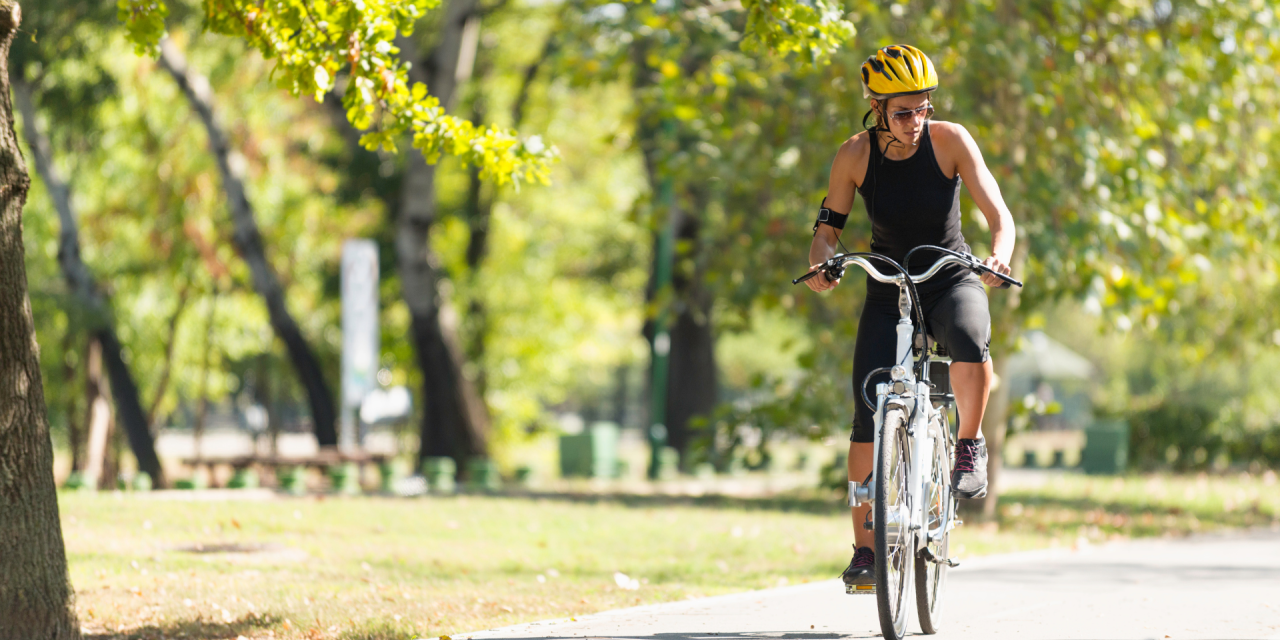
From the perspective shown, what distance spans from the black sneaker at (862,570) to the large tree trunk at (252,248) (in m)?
14.3

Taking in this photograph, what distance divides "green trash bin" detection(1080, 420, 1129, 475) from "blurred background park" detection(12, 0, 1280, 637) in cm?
5

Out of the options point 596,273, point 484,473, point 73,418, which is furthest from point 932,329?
point 596,273

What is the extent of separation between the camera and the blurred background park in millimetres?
9328

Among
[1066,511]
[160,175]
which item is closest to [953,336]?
[1066,511]

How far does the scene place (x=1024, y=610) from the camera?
6250mm

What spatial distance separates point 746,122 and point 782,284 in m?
1.54

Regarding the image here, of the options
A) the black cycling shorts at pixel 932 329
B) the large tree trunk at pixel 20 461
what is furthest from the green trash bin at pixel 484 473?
the black cycling shorts at pixel 932 329

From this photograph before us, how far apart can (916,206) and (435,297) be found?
12146mm

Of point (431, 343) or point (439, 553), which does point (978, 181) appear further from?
point (431, 343)

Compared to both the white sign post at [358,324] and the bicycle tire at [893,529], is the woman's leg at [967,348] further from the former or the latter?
the white sign post at [358,324]

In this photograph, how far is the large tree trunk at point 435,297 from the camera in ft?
53.5

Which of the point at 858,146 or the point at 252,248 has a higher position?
the point at 252,248

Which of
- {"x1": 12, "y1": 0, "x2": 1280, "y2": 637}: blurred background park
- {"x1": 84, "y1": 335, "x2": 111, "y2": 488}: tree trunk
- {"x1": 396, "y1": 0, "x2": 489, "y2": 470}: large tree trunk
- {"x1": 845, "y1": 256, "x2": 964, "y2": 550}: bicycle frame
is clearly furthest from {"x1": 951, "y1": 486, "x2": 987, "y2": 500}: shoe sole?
{"x1": 84, "y1": 335, "x2": 111, "y2": 488}: tree trunk

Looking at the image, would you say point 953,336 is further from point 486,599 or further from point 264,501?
point 264,501
